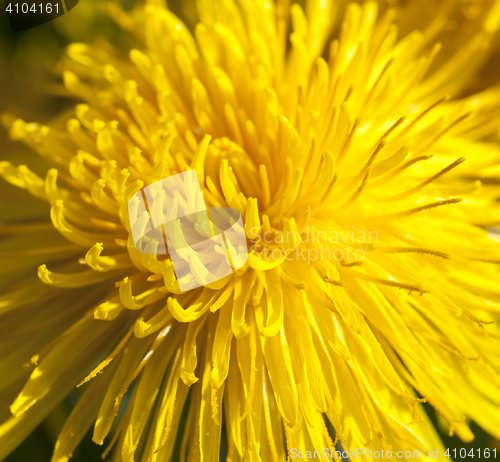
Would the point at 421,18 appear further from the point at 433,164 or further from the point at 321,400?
the point at 321,400

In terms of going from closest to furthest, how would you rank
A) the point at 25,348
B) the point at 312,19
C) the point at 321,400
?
the point at 321,400, the point at 25,348, the point at 312,19

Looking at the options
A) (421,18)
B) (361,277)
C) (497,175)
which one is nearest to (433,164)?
(497,175)

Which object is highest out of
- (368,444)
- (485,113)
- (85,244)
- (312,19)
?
(312,19)

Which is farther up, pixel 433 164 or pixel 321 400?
pixel 433 164

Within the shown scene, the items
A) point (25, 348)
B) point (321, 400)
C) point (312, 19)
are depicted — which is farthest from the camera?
point (312, 19)

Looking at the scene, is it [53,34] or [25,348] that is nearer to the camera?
[25,348]

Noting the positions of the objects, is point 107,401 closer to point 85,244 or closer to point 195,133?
point 85,244
